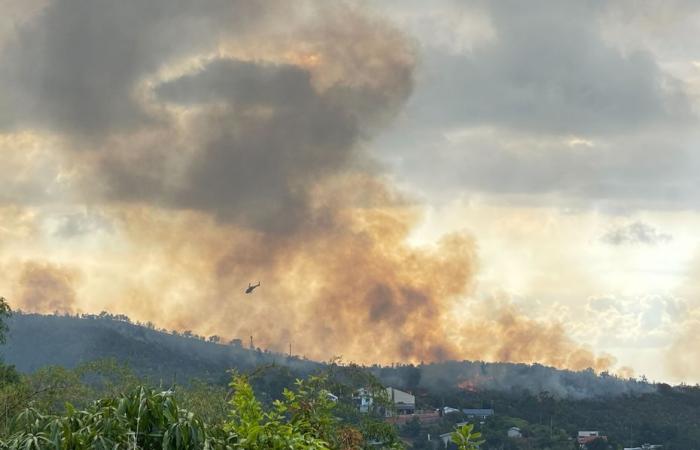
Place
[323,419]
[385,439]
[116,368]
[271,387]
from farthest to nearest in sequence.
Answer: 1. [271,387]
2. [116,368]
3. [385,439]
4. [323,419]

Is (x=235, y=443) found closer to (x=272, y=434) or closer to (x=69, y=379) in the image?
(x=272, y=434)

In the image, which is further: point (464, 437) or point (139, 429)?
point (464, 437)

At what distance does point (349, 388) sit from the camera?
2419 inches

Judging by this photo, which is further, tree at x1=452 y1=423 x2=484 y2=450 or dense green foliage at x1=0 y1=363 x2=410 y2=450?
tree at x1=452 y1=423 x2=484 y2=450

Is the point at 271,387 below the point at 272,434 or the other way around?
the other way around

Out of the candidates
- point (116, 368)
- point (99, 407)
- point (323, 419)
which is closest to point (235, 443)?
point (99, 407)

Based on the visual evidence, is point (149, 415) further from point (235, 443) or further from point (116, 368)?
point (116, 368)

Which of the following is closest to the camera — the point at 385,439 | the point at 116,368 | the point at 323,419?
the point at 323,419

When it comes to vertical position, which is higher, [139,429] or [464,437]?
[464,437]

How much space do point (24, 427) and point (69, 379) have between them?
43350 mm

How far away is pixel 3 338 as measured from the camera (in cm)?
6625

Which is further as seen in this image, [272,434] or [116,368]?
[116,368]

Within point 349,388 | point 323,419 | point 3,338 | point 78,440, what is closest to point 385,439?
point 349,388

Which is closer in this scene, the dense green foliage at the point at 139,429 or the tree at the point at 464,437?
the dense green foliage at the point at 139,429
